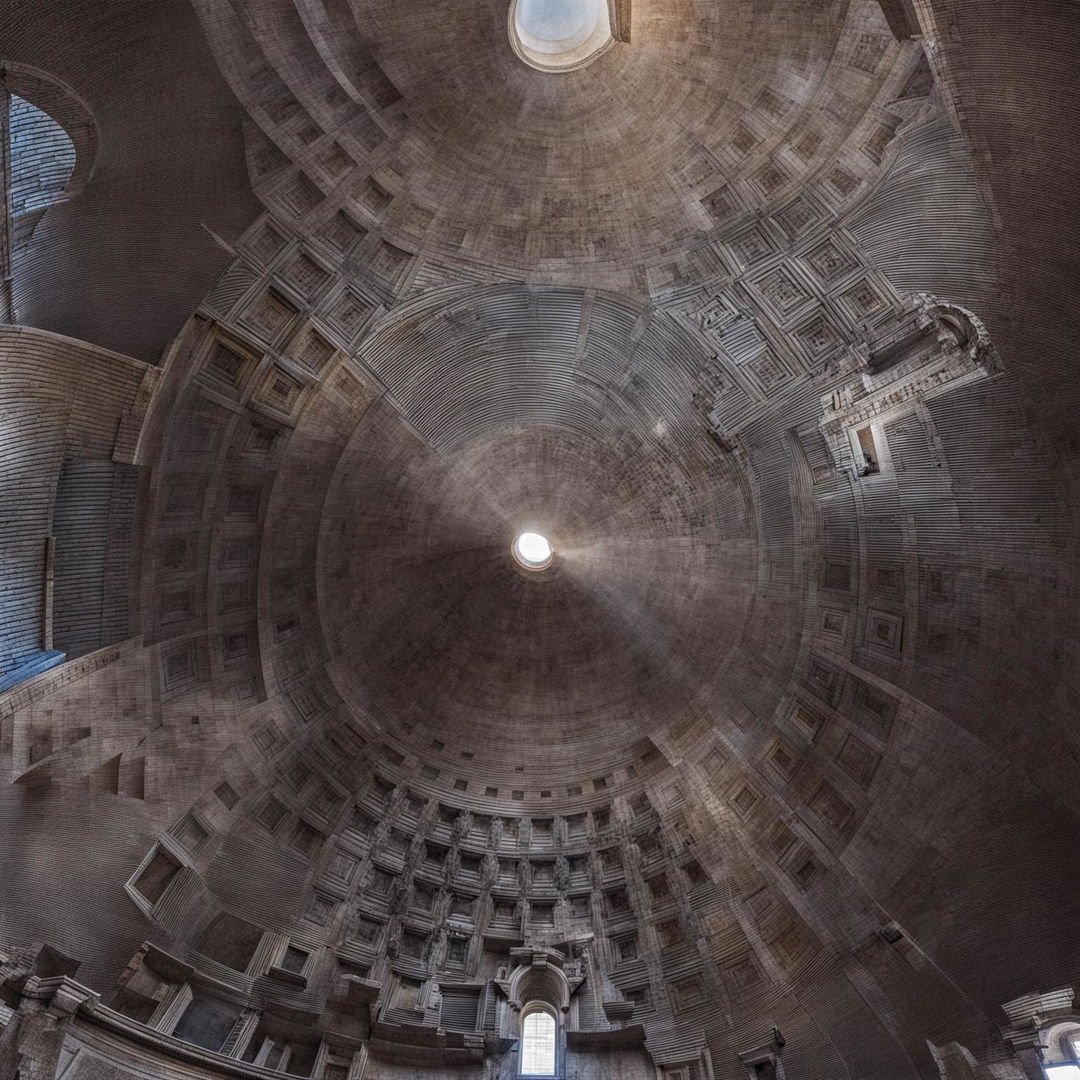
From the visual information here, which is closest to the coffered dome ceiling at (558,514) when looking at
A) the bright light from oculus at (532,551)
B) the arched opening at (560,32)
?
the arched opening at (560,32)

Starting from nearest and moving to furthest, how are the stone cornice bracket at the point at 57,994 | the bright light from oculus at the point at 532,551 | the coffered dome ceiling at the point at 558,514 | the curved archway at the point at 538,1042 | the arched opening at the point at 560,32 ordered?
the stone cornice bracket at the point at 57,994 → the coffered dome ceiling at the point at 558,514 → the arched opening at the point at 560,32 → the curved archway at the point at 538,1042 → the bright light from oculus at the point at 532,551

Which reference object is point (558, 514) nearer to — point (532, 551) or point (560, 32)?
point (532, 551)

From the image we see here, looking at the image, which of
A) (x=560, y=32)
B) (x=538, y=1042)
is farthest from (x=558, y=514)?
(x=538, y=1042)

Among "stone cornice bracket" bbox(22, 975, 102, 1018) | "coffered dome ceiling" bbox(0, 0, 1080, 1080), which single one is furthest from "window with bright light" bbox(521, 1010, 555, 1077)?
"stone cornice bracket" bbox(22, 975, 102, 1018)

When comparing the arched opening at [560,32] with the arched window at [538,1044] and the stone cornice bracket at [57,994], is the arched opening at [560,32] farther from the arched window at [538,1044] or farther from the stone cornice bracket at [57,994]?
the arched window at [538,1044]

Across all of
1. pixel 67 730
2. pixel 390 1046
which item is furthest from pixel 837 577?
pixel 67 730

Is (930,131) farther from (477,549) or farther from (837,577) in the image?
(477,549)

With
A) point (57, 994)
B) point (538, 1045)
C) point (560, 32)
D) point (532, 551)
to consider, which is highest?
point (560, 32)
